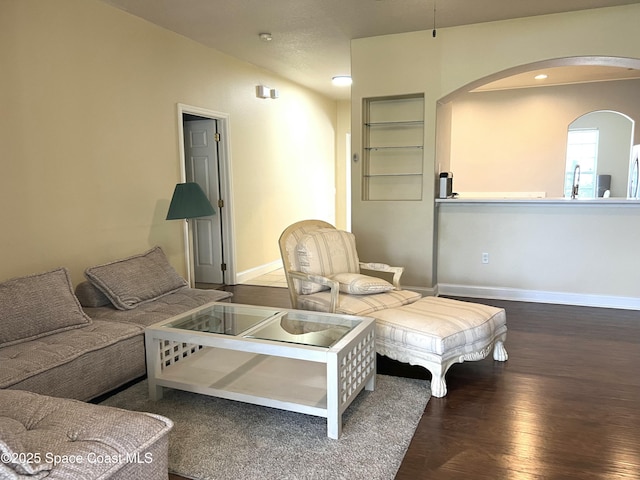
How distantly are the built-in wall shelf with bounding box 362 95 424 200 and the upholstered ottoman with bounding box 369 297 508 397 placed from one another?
7.02 ft

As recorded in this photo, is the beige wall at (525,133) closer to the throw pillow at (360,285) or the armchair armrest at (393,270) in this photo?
the armchair armrest at (393,270)

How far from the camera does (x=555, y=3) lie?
3.75 m

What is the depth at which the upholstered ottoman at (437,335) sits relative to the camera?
2.62 m

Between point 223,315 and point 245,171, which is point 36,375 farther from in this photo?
point 245,171

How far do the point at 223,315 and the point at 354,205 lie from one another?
7.97ft

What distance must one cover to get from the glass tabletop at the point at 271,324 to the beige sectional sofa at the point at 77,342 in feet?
1.24

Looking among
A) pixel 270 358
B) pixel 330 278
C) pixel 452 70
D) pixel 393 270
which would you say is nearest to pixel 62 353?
pixel 270 358

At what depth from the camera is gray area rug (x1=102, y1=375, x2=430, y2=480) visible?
6.43 ft

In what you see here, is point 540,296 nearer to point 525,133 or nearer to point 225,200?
point 525,133

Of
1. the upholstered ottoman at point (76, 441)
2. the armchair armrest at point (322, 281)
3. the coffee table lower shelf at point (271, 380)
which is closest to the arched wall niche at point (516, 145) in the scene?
the armchair armrest at point (322, 281)

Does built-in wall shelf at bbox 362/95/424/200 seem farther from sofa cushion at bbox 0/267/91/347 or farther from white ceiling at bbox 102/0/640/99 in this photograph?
sofa cushion at bbox 0/267/91/347

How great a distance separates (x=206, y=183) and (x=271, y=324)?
320cm

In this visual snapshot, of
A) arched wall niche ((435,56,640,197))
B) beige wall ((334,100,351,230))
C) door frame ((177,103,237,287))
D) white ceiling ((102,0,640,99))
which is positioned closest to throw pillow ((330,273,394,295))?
door frame ((177,103,237,287))

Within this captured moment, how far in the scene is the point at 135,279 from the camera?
3.42m
